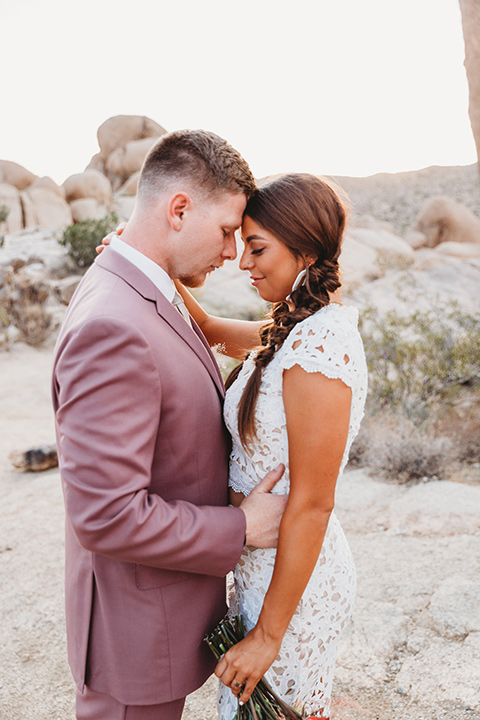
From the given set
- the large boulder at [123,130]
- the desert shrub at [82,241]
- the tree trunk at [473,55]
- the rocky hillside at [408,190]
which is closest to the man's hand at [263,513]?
the tree trunk at [473,55]

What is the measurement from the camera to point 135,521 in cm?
124

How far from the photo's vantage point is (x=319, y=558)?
1726mm

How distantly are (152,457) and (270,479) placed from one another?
40 centimetres

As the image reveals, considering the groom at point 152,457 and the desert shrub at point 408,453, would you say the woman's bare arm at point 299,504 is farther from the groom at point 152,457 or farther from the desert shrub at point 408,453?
the desert shrub at point 408,453

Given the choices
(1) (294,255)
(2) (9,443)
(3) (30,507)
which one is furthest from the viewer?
(2) (9,443)

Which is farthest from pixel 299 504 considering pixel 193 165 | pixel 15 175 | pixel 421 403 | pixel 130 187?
pixel 15 175

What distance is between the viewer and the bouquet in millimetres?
1574

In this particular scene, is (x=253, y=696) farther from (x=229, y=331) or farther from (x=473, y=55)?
(x=473, y=55)

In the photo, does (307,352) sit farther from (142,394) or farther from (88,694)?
(88,694)

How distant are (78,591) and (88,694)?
0.96 feet

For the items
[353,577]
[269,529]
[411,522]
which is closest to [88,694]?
[269,529]

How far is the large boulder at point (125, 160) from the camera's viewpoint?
3048 centimetres

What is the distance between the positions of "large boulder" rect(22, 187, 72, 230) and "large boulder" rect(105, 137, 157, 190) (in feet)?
19.5

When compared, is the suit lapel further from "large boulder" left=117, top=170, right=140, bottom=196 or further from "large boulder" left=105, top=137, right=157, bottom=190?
"large boulder" left=105, top=137, right=157, bottom=190
